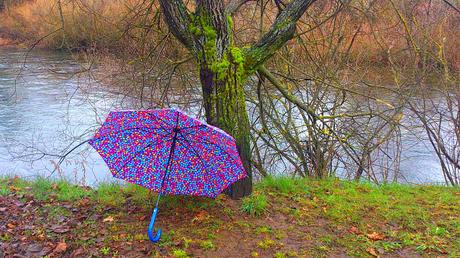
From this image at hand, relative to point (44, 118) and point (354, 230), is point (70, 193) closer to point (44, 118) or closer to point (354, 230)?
point (354, 230)

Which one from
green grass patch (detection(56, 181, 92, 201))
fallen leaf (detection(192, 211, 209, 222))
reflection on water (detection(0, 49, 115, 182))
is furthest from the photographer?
reflection on water (detection(0, 49, 115, 182))

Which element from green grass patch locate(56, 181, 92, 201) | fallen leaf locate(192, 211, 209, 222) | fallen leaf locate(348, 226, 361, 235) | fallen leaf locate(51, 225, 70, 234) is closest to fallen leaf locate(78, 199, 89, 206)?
green grass patch locate(56, 181, 92, 201)

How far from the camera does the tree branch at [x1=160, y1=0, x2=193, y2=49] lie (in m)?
3.72

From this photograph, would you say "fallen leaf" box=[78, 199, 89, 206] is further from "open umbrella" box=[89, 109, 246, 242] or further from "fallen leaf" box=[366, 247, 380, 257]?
"fallen leaf" box=[366, 247, 380, 257]

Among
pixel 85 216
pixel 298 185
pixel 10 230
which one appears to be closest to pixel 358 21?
pixel 298 185

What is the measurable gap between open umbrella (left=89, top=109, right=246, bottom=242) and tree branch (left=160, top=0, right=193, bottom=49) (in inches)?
33.5

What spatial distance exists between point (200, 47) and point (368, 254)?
6.84 ft

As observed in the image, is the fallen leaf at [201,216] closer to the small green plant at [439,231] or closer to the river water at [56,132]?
the small green plant at [439,231]

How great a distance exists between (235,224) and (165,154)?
0.81 meters

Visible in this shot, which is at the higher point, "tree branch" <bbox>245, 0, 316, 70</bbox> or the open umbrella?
"tree branch" <bbox>245, 0, 316, 70</bbox>

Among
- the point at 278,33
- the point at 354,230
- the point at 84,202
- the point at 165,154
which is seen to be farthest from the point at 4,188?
the point at 354,230

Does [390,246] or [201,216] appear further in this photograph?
[201,216]

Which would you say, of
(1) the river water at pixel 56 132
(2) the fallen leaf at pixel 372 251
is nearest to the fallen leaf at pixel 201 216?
(2) the fallen leaf at pixel 372 251

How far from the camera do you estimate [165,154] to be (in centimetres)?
353
